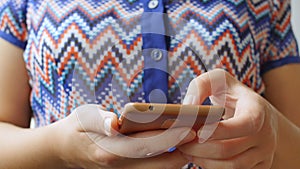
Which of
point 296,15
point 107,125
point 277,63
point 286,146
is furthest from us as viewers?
point 296,15

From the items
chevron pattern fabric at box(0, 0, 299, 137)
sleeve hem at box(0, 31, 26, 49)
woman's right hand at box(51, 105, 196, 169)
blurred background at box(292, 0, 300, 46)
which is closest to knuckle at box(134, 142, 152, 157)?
woman's right hand at box(51, 105, 196, 169)

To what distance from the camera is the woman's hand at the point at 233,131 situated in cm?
44

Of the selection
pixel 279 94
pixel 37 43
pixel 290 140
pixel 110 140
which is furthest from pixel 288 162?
pixel 37 43

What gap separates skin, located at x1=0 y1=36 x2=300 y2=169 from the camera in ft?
1.42

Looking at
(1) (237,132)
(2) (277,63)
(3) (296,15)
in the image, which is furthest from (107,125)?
(3) (296,15)

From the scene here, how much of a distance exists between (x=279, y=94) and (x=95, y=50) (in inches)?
11.4

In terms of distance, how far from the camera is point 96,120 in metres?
0.43

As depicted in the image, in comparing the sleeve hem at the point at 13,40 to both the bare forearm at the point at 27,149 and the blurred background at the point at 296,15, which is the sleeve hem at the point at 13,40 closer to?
the bare forearm at the point at 27,149

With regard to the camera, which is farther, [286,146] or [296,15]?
[296,15]

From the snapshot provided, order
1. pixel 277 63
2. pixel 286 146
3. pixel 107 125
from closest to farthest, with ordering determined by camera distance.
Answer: pixel 107 125 → pixel 286 146 → pixel 277 63

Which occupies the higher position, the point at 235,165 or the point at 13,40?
the point at 13,40

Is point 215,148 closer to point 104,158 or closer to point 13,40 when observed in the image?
point 104,158

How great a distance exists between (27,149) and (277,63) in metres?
0.37

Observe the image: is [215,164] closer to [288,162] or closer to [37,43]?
[288,162]
